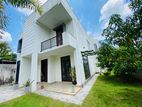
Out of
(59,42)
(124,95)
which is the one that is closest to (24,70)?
(59,42)

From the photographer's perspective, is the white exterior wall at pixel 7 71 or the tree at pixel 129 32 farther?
the white exterior wall at pixel 7 71

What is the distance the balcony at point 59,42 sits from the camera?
29.7ft

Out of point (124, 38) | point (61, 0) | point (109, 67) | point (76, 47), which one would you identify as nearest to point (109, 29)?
point (124, 38)

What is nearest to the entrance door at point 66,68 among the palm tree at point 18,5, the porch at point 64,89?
the porch at point 64,89

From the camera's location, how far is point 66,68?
39.9 feet

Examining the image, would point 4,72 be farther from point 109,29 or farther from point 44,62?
point 109,29

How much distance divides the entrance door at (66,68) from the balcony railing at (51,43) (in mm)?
2293

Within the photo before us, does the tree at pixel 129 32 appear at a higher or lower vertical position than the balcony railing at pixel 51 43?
lower

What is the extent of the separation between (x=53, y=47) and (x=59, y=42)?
1116mm

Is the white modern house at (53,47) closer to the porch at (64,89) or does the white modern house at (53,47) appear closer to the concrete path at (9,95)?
the porch at (64,89)

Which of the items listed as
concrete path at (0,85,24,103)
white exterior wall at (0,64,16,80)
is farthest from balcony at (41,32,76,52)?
white exterior wall at (0,64,16,80)

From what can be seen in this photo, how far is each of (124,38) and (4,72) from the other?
15939 millimetres

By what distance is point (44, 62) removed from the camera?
44.3 feet

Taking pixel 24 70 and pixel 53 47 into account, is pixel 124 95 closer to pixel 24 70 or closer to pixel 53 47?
pixel 53 47
